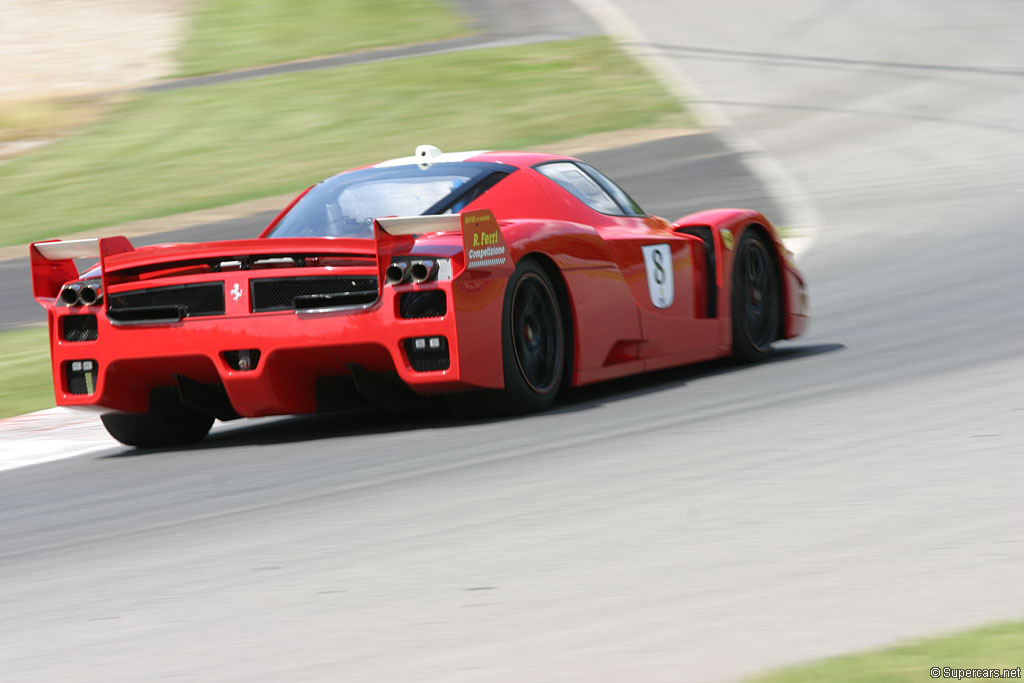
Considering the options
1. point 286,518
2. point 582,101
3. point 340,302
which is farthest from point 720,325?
point 582,101

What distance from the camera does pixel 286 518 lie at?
5.53 metres

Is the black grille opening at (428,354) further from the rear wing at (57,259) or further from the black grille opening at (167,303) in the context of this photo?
the rear wing at (57,259)

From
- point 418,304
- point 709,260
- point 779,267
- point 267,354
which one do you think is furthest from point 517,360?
point 779,267

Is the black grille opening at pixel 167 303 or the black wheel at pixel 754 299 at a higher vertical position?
the black grille opening at pixel 167 303

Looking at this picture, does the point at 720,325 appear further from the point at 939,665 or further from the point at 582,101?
the point at 582,101

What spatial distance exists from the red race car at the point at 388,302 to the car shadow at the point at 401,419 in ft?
0.45

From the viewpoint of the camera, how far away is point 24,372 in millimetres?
10719

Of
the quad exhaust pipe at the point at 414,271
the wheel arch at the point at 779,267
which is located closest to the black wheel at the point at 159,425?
the quad exhaust pipe at the point at 414,271

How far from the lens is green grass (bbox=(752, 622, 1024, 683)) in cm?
320

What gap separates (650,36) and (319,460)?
23263 millimetres

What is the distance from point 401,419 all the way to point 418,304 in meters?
1.18

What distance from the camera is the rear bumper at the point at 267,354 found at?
22.4 ft

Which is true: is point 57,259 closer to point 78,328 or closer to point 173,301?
point 78,328

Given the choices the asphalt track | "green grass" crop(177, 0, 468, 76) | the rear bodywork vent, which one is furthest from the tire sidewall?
"green grass" crop(177, 0, 468, 76)
